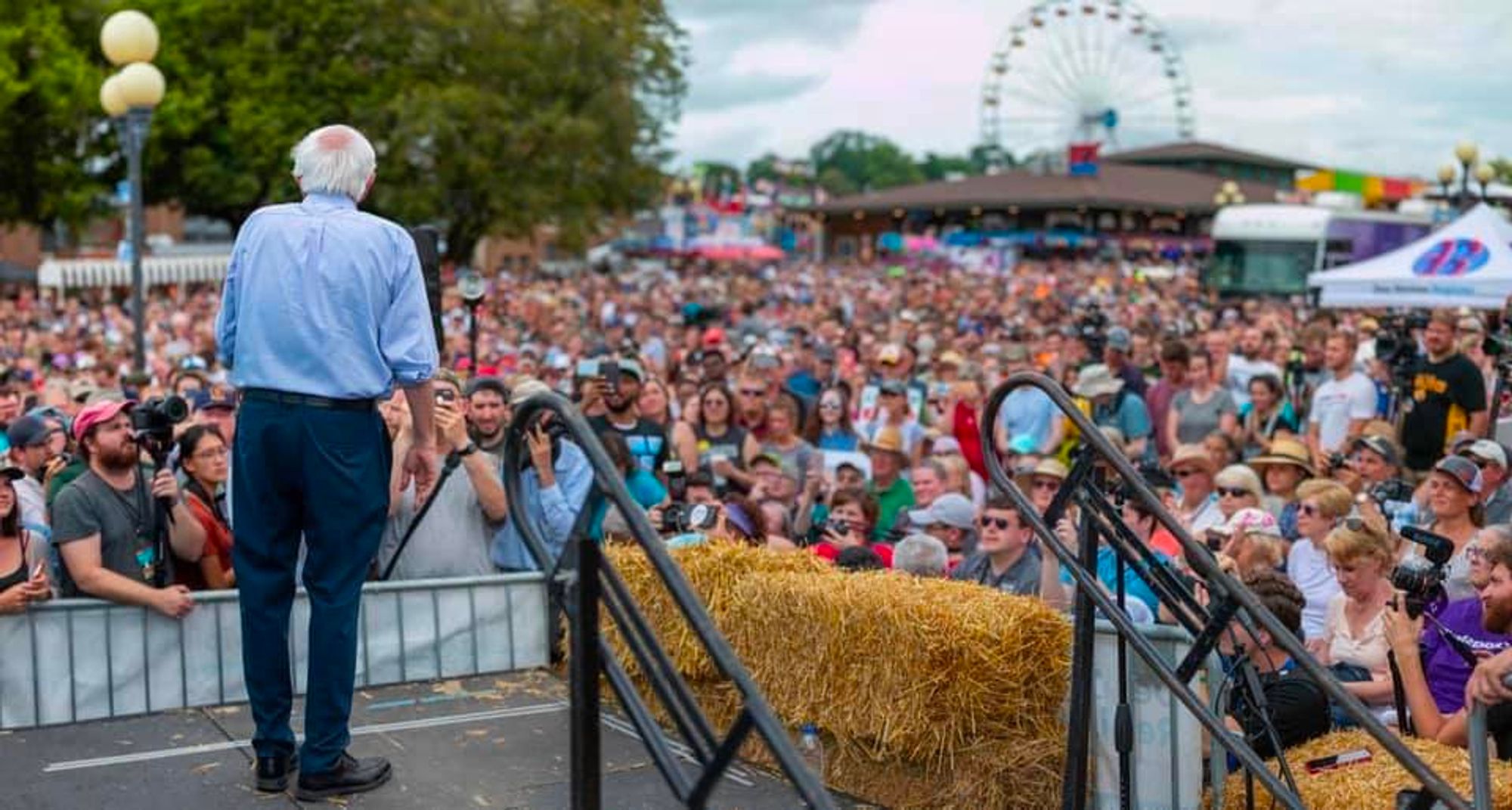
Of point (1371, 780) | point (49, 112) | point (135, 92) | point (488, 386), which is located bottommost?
point (1371, 780)

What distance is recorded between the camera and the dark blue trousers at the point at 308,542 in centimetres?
426

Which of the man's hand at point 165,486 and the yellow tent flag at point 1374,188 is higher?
the yellow tent flag at point 1374,188

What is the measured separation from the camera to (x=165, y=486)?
18.8 feet

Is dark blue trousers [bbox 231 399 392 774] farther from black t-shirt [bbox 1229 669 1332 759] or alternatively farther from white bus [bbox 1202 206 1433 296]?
white bus [bbox 1202 206 1433 296]

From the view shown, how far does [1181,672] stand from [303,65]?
1800 inches

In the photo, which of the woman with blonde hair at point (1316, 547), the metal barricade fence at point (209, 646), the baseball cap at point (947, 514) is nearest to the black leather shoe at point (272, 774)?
the metal barricade fence at point (209, 646)

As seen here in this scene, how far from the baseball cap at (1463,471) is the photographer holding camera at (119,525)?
4.89 m

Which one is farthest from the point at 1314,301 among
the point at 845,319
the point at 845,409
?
the point at 845,409

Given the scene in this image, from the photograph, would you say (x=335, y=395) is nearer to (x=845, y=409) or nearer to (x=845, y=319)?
(x=845, y=409)

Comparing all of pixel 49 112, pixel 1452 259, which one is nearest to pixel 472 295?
pixel 1452 259

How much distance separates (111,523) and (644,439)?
452cm

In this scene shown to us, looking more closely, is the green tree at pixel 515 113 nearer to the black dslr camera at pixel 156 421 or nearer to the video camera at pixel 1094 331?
the video camera at pixel 1094 331

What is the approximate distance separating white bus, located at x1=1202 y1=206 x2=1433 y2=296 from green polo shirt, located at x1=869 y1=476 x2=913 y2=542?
1105 inches

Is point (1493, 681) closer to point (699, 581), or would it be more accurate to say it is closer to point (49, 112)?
point (699, 581)
